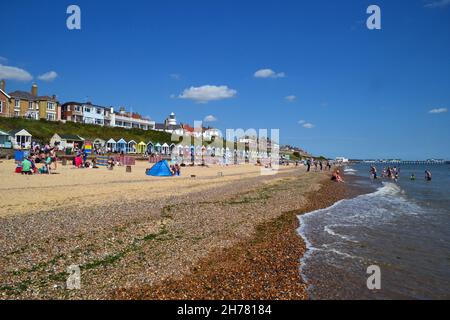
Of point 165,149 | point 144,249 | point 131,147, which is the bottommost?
point 144,249

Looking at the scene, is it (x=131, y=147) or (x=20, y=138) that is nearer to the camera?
(x=20, y=138)

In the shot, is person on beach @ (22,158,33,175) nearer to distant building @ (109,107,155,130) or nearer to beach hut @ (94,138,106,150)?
beach hut @ (94,138,106,150)

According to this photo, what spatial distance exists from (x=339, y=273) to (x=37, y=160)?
1483 inches

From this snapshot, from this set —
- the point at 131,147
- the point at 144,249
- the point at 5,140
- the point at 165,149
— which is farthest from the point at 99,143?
the point at 144,249

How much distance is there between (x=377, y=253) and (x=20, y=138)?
58.1 meters

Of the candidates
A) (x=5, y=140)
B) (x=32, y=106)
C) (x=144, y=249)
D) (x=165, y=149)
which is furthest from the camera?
(x=165, y=149)

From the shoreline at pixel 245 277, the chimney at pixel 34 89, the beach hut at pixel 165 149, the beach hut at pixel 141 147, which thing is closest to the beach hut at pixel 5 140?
the beach hut at pixel 141 147

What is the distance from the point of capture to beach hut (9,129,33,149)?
49909 mm

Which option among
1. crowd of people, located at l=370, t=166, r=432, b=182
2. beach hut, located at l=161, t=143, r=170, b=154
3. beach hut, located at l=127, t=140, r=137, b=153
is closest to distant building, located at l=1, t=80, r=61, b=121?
beach hut, located at l=127, t=140, r=137, b=153

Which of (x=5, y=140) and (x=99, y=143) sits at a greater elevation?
(x=99, y=143)

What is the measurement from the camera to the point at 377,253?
971 cm

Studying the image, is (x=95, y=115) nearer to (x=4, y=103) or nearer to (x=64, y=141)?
(x=4, y=103)
